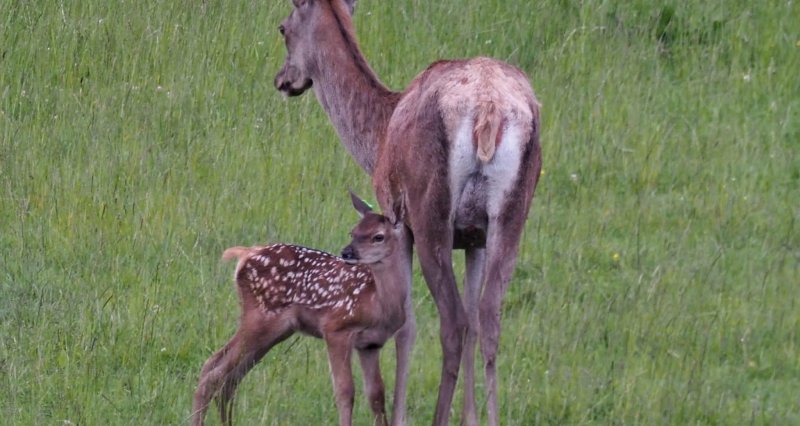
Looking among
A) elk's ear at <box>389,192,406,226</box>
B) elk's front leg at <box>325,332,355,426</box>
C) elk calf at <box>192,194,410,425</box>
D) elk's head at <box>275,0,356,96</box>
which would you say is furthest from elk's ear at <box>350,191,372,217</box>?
elk's head at <box>275,0,356,96</box>

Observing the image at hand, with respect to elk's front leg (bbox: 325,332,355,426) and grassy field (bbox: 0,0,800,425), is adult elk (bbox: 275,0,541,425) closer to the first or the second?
elk's front leg (bbox: 325,332,355,426)

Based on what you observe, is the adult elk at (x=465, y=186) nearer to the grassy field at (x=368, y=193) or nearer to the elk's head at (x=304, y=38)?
the grassy field at (x=368, y=193)

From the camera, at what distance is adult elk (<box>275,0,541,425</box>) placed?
595 centimetres

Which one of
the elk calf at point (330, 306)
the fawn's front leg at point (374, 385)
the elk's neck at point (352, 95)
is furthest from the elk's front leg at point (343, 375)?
the elk's neck at point (352, 95)

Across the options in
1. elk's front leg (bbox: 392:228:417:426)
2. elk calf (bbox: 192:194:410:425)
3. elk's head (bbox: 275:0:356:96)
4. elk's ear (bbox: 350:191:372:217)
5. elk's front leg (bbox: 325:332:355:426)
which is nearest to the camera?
elk's front leg (bbox: 325:332:355:426)

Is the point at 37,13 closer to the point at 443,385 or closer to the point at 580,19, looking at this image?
the point at 580,19

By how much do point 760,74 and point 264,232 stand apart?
3797 millimetres

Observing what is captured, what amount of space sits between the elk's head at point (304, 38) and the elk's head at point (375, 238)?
1509 millimetres

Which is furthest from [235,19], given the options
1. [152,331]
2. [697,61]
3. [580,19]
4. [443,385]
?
[443,385]

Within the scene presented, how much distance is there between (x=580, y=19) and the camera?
10.8 meters

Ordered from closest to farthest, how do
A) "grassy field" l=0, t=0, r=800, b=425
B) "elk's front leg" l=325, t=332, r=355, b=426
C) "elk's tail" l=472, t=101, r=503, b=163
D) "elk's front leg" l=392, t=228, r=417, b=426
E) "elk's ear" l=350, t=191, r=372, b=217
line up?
"elk's tail" l=472, t=101, r=503, b=163 < "elk's front leg" l=325, t=332, r=355, b=426 < "elk's front leg" l=392, t=228, r=417, b=426 < "elk's ear" l=350, t=191, r=372, b=217 < "grassy field" l=0, t=0, r=800, b=425

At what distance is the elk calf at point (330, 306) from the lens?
624cm

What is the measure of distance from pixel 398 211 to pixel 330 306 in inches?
18.9

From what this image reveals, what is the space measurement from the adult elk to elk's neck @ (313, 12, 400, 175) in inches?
17.3
